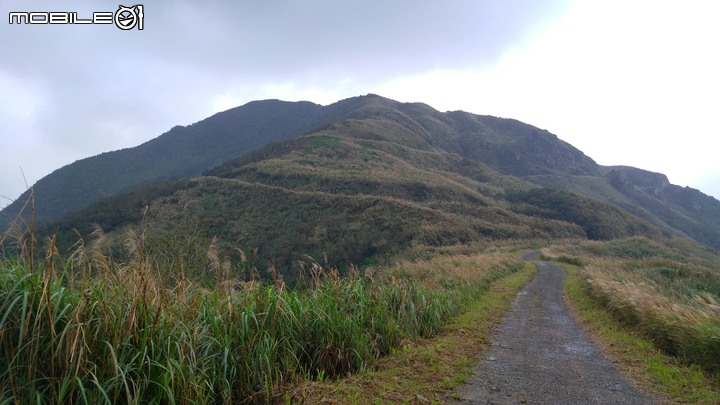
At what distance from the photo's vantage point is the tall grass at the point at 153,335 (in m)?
3.07

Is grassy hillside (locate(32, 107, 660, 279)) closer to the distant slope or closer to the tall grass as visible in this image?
the tall grass

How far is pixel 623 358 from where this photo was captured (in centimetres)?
681

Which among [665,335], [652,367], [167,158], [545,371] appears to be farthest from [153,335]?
[167,158]

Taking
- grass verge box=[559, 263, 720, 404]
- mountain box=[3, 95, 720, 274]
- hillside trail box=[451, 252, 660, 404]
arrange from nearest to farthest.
→ hillside trail box=[451, 252, 660, 404]
grass verge box=[559, 263, 720, 404]
mountain box=[3, 95, 720, 274]

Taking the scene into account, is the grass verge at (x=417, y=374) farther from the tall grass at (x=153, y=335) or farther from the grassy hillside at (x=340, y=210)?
the grassy hillside at (x=340, y=210)

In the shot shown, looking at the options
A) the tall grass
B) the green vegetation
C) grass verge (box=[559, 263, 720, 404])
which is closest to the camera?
the tall grass

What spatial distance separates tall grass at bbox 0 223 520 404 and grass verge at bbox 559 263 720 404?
3878mm

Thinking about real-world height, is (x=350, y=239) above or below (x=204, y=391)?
below

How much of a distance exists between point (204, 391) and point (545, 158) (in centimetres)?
17093

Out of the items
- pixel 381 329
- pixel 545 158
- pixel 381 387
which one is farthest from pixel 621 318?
pixel 545 158

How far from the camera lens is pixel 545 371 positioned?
593 cm

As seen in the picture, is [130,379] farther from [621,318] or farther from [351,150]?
[351,150]

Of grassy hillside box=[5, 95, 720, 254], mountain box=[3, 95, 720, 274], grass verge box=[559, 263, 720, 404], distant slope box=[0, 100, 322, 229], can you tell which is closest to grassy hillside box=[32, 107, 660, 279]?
mountain box=[3, 95, 720, 274]

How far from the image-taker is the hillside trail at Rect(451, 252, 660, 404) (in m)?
4.92
